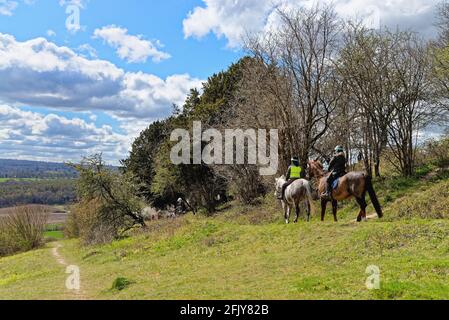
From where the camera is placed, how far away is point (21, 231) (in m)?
58.4

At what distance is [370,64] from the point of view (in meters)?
29.6

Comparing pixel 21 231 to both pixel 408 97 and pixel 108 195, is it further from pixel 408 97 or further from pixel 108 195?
pixel 408 97

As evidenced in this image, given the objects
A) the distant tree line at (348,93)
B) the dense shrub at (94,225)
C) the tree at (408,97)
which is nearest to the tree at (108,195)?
the dense shrub at (94,225)

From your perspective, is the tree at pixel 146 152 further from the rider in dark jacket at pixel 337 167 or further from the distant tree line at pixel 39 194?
the distant tree line at pixel 39 194

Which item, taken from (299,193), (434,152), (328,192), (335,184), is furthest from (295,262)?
(434,152)

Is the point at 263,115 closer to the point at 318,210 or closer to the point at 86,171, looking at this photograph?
the point at 318,210

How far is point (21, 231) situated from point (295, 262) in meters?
53.3

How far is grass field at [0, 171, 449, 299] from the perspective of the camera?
406 inches

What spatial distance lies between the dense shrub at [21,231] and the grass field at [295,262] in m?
37.2

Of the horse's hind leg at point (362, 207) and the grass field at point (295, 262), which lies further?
the horse's hind leg at point (362, 207)

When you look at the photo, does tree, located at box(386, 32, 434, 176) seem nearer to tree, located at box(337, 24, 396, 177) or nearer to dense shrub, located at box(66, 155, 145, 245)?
tree, located at box(337, 24, 396, 177)

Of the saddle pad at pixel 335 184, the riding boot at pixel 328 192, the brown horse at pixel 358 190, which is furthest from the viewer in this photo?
the riding boot at pixel 328 192

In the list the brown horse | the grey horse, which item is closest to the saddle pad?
the brown horse

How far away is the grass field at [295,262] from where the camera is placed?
1032cm
